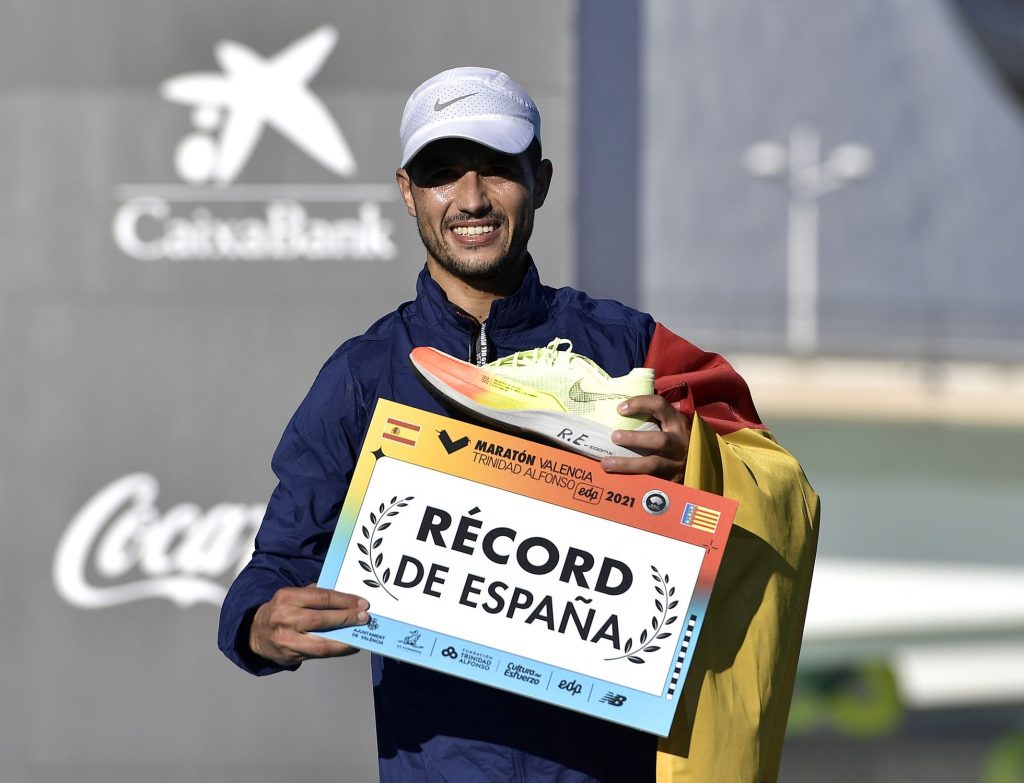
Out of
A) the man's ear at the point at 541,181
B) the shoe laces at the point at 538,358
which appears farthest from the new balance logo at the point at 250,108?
the shoe laces at the point at 538,358

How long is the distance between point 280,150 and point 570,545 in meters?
2.66

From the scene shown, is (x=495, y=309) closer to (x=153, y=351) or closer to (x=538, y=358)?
(x=538, y=358)

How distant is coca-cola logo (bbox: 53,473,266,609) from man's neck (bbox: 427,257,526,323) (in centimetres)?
→ 242

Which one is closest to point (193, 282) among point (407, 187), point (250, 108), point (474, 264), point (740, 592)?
point (250, 108)

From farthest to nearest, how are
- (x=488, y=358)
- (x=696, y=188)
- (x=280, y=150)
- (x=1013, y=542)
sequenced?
(x=696, y=188), (x=1013, y=542), (x=280, y=150), (x=488, y=358)

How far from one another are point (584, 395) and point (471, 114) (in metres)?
0.36

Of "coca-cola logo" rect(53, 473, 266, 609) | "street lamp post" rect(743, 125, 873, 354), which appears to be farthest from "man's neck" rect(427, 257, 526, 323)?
"street lamp post" rect(743, 125, 873, 354)

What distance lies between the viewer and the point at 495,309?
5.37ft

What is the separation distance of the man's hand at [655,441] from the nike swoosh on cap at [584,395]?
36 millimetres

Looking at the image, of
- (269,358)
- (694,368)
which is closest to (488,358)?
(694,368)

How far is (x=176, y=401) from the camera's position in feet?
13.0

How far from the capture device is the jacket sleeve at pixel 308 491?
1584 mm

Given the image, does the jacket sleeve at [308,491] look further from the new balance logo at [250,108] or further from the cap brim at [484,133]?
the new balance logo at [250,108]

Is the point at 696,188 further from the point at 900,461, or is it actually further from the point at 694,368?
the point at 694,368
